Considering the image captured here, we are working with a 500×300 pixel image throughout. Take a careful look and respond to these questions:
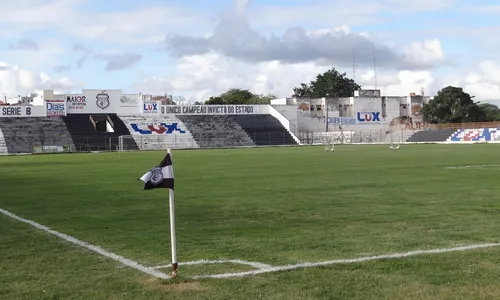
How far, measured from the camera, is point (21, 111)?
328 feet

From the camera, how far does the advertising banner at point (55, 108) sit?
10125 cm

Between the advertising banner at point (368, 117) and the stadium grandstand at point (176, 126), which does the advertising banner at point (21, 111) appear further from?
the advertising banner at point (368, 117)

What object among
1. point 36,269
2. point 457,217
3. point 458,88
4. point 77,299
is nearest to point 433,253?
point 457,217

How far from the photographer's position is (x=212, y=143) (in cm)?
10344

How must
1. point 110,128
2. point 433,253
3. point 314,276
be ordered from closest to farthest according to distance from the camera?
point 314,276 < point 433,253 < point 110,128

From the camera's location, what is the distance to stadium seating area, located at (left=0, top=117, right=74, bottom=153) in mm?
90250

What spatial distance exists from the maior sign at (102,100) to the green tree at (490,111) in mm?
76075

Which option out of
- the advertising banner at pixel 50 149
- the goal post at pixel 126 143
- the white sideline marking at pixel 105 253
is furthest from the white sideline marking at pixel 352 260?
the goal post at pixel 126 143

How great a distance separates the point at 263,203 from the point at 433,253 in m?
8.08

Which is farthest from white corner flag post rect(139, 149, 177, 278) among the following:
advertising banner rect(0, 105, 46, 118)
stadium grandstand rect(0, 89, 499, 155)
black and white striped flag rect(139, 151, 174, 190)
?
advertising banner rect(0, 105, 46, 118)

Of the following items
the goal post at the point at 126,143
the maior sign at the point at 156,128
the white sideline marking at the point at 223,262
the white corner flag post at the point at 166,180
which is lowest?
the white sideline marking at the point at 223,262

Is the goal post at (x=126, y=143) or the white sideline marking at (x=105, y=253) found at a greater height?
the goal post at (x=126, y=143)

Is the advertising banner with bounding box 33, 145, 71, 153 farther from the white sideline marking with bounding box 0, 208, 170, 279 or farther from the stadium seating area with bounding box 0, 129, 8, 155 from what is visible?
the white sideline marking with bounding box 0, 208, 170, 279

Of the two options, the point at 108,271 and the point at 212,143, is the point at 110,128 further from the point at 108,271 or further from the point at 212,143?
→ the point at 108,271
